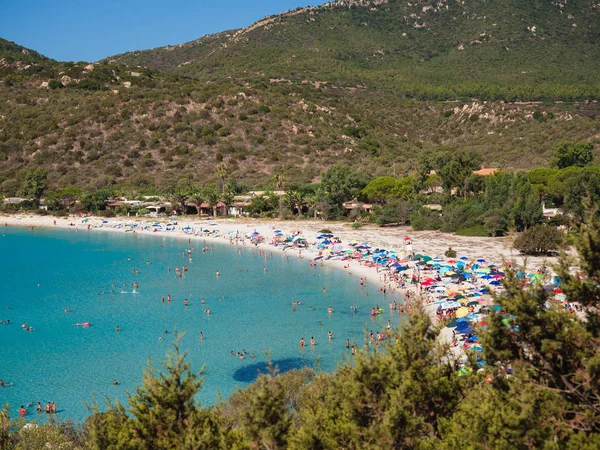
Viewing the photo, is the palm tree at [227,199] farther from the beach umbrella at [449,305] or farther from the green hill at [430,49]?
the green hill at [430,49]

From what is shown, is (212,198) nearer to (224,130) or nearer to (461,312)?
(224,130)

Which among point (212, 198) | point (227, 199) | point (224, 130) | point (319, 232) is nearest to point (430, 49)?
point (224, 130)

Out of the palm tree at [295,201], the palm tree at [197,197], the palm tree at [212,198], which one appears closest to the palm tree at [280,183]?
the palm tree at [295,201]

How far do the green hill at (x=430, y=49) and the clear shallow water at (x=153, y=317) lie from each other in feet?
306

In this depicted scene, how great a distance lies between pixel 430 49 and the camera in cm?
16200

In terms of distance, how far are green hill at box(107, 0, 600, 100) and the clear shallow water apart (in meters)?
93.2

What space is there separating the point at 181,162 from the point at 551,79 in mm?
81036

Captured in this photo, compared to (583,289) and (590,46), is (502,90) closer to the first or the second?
(590,46)

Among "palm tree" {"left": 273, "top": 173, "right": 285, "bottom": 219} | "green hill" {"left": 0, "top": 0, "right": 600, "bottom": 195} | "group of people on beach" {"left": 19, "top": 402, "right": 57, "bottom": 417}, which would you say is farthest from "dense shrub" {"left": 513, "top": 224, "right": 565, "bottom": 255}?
"green hill" {"left": 0, "top": 0, "right": 600, "bottom": 195}

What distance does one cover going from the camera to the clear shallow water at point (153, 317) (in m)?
26.6

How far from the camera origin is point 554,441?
10812mm

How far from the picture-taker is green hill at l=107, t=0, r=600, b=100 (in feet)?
444

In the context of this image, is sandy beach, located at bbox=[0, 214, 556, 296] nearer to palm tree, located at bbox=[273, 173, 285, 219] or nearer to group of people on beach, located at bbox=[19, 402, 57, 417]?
palm tree, located at bbox=[273, 173, 285, 219]

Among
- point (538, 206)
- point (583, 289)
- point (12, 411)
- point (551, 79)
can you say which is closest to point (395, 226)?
point (538, 206)
